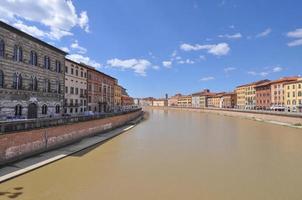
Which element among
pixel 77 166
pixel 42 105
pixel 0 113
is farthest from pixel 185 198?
pixel 42 105

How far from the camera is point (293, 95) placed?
63.8m

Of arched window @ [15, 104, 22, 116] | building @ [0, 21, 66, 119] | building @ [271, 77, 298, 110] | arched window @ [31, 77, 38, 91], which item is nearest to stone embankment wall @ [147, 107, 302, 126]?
building @ [271, 77, 298, 110]

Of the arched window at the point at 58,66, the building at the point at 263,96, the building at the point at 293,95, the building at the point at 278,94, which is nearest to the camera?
the arched window at the point at 58,66

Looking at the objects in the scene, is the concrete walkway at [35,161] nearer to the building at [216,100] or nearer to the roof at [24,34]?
the roof at [24,34]

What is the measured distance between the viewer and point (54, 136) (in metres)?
19.1

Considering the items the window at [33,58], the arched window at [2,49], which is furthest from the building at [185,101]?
the arched window at [2,49]

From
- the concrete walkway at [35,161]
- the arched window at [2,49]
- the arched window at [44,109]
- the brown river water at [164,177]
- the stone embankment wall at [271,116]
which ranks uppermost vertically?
the arched window at [2,49]

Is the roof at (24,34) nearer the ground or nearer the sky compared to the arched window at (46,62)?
nearer the sky

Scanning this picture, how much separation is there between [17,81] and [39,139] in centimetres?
837

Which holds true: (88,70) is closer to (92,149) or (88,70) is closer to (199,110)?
(92,149)

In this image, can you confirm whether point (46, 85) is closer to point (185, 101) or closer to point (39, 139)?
point (39, 139)

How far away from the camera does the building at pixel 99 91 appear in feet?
145

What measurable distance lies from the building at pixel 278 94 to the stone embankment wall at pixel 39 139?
2442 inches

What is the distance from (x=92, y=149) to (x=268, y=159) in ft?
46.6
